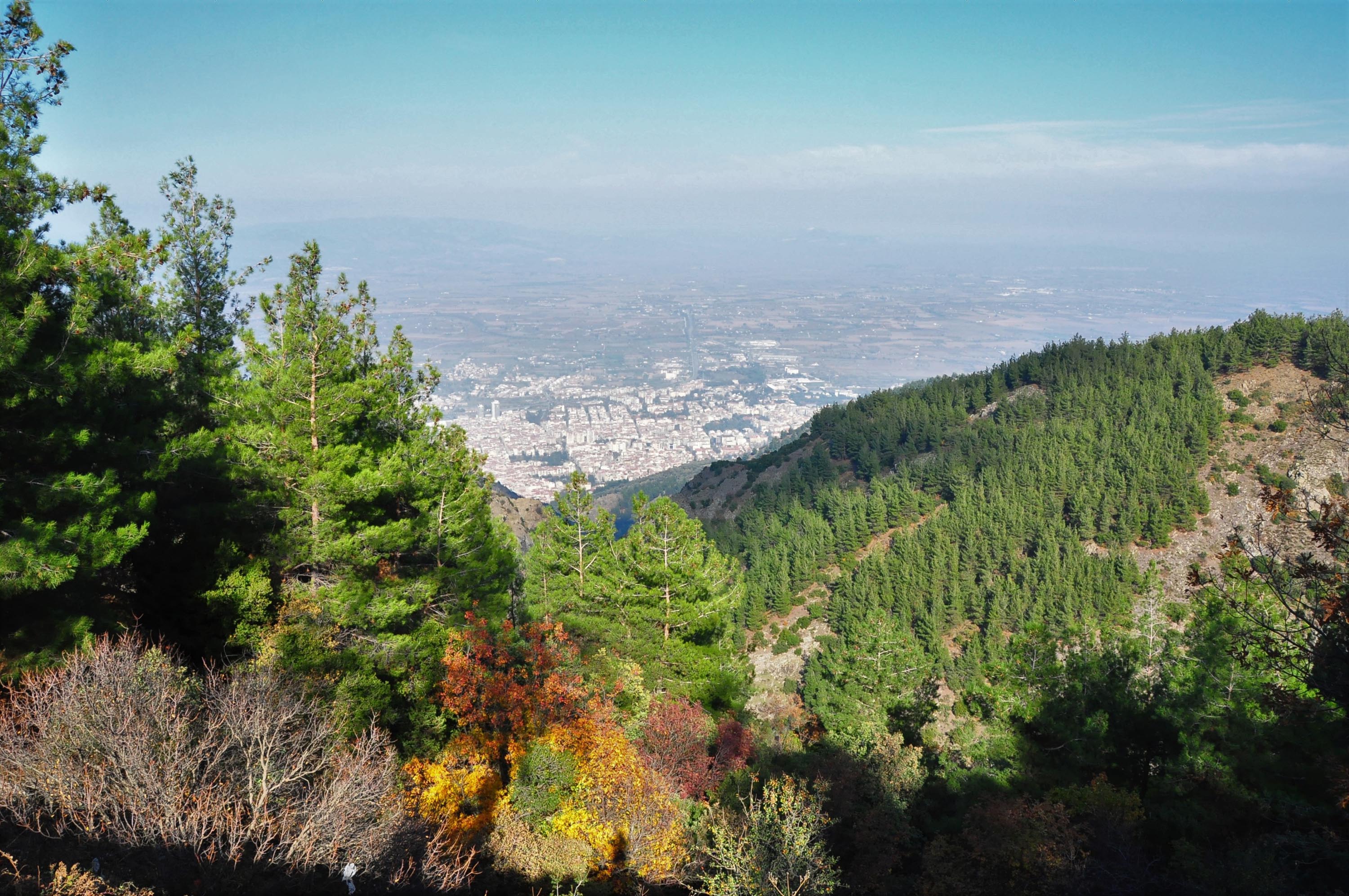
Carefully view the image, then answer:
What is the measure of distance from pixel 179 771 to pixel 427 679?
8433 millimetres

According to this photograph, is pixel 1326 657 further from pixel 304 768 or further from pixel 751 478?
pixel 751 478

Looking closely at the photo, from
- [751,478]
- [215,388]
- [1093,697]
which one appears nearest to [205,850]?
[215,388]

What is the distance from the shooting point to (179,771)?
8195 millimetres

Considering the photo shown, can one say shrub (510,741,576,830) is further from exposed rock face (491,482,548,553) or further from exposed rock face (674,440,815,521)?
exposed rock face (674,440,815,521)

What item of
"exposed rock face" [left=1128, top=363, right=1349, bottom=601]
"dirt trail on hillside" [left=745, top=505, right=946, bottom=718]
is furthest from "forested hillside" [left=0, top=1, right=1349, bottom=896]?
"exposed rock face" [left=1128, top=363, right=1349, bottom=601]

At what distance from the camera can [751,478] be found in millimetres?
94438

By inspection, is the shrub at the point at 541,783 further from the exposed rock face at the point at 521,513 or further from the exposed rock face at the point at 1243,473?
the exposed rock face at the point at 521,513

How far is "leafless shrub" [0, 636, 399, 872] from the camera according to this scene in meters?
7.68

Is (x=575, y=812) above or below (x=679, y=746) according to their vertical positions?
above

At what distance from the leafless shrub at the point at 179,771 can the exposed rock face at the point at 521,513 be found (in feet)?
201

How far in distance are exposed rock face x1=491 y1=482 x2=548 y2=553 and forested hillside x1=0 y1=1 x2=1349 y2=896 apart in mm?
48578

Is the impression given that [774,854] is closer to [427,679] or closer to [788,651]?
[427,679]

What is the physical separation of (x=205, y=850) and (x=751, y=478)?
87.9m

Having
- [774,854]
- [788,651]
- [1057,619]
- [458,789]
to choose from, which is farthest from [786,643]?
[774,854]
